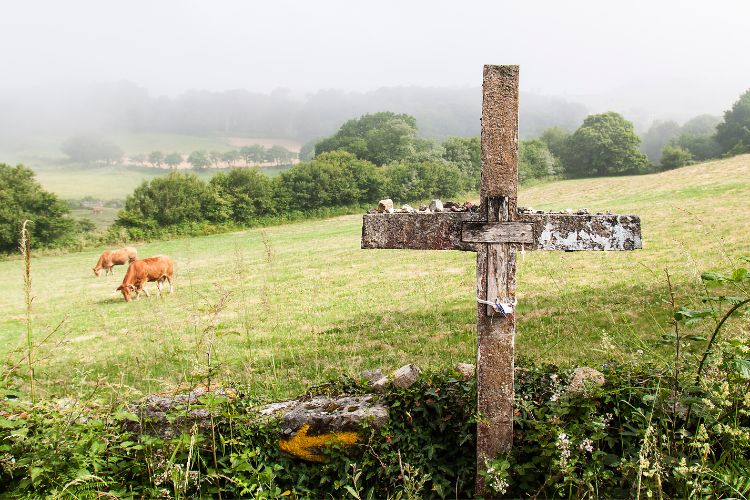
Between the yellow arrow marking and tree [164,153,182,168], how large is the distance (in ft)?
491

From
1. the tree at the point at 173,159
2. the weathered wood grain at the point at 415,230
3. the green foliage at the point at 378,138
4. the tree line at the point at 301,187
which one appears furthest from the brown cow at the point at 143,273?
the tree at the point at 173,159

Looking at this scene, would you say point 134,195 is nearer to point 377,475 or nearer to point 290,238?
point 290,238

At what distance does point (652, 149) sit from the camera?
318 ft

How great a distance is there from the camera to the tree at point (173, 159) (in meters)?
141

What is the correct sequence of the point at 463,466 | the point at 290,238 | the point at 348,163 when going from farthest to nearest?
the point at 348,163 < the point at 290,238 < the point at 463,466

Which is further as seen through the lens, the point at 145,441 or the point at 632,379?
the point at 632,379

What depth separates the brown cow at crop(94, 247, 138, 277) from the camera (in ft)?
72.8

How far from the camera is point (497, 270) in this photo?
126 inches

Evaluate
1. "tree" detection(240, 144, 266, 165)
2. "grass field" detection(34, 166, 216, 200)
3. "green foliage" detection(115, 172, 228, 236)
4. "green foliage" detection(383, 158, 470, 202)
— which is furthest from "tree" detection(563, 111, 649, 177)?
"tree" detection(240, 144, 266, 165)

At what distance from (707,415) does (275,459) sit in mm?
2735

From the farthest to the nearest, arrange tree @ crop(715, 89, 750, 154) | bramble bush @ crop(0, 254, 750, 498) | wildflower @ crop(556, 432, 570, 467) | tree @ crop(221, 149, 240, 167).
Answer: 1. tree @ crop(221, 149, 240, 167)
2. tree @ crop(715, 89, 750, 154)
3. bramble bush @ crop(0, 254, 750, 498)
4. wildflower @ crop(556, 432, 570, 467)

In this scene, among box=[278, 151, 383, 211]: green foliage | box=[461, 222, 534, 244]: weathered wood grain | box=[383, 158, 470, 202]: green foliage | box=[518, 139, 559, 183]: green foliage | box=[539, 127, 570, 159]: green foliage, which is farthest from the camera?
box=[539, 127, 570, 159]: green foliage

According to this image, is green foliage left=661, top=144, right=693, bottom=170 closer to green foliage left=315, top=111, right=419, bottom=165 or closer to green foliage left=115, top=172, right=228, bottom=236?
green foliage left=315, top=111, right=419, bottom=165

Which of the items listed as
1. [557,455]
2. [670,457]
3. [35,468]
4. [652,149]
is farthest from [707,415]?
[652,149]
